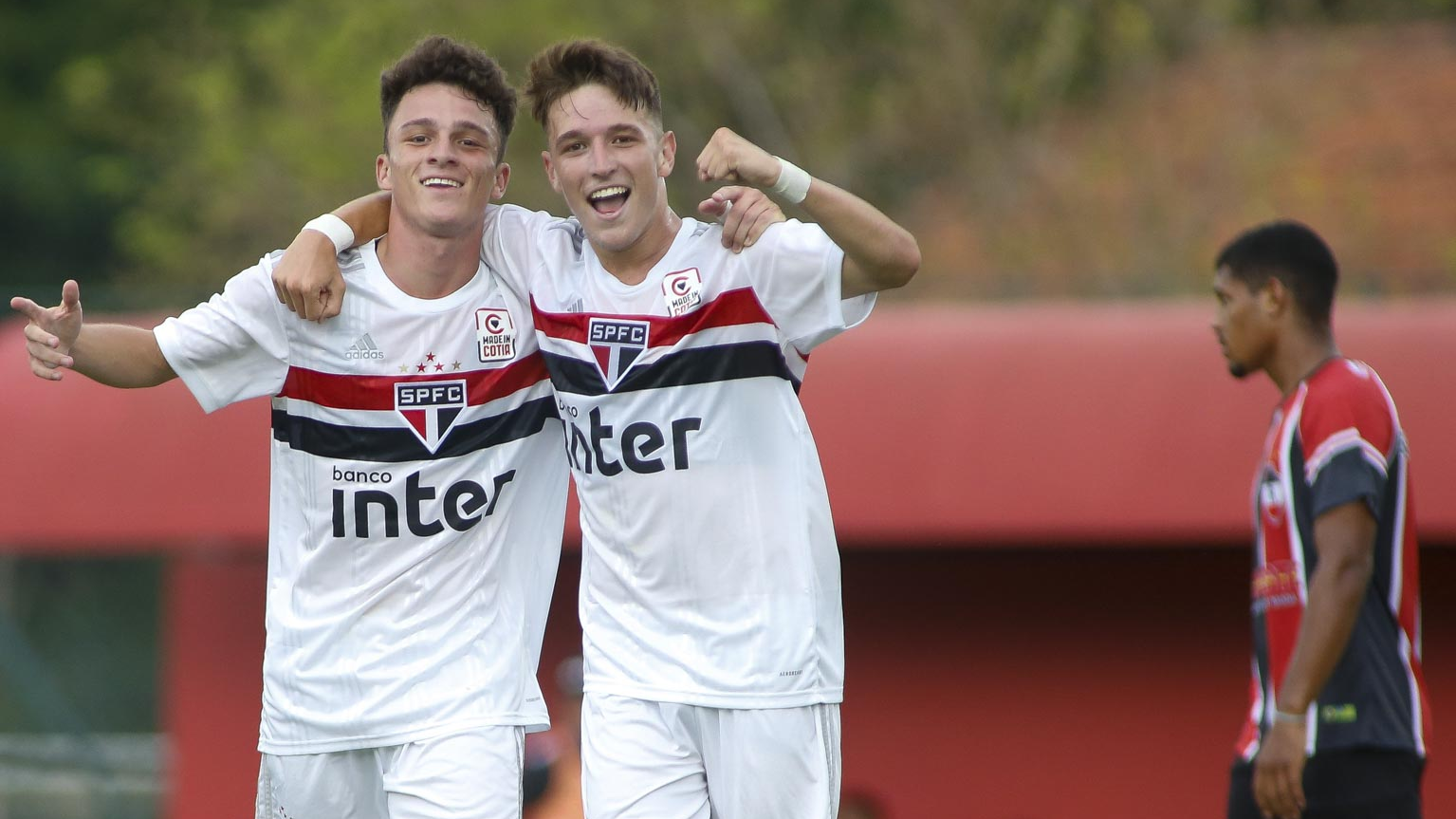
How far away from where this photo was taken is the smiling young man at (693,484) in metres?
3.82

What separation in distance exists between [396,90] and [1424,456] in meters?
4.81

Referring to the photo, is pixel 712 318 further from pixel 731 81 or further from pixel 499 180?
pixel 731 81

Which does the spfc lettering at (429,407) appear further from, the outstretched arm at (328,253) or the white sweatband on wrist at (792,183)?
the white sweatband on wrist at (792,183)

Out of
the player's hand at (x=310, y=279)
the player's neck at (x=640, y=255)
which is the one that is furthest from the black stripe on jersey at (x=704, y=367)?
the player's hand at (x=310, y=279)

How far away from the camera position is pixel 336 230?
13.4 feet

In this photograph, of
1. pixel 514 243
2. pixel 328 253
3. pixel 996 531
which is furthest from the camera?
pixel 996 531

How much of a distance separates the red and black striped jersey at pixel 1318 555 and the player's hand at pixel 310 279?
8.45 ft

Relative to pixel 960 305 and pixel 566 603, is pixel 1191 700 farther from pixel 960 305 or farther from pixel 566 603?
pixel 566 603

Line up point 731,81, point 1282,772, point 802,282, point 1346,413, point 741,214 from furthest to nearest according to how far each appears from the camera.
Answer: point 731,81 < point 1346,413 < point 1282,772 < point 741,214 < point 802,282

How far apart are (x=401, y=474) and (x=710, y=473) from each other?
77 centimetres

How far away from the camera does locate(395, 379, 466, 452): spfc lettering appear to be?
13.1ft

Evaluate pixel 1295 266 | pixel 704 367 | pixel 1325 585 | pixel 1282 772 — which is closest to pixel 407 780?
pixel 704 367

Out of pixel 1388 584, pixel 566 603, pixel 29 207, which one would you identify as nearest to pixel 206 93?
pixel 29 207

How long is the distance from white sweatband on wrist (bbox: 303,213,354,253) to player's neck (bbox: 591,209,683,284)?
638 millimetres
